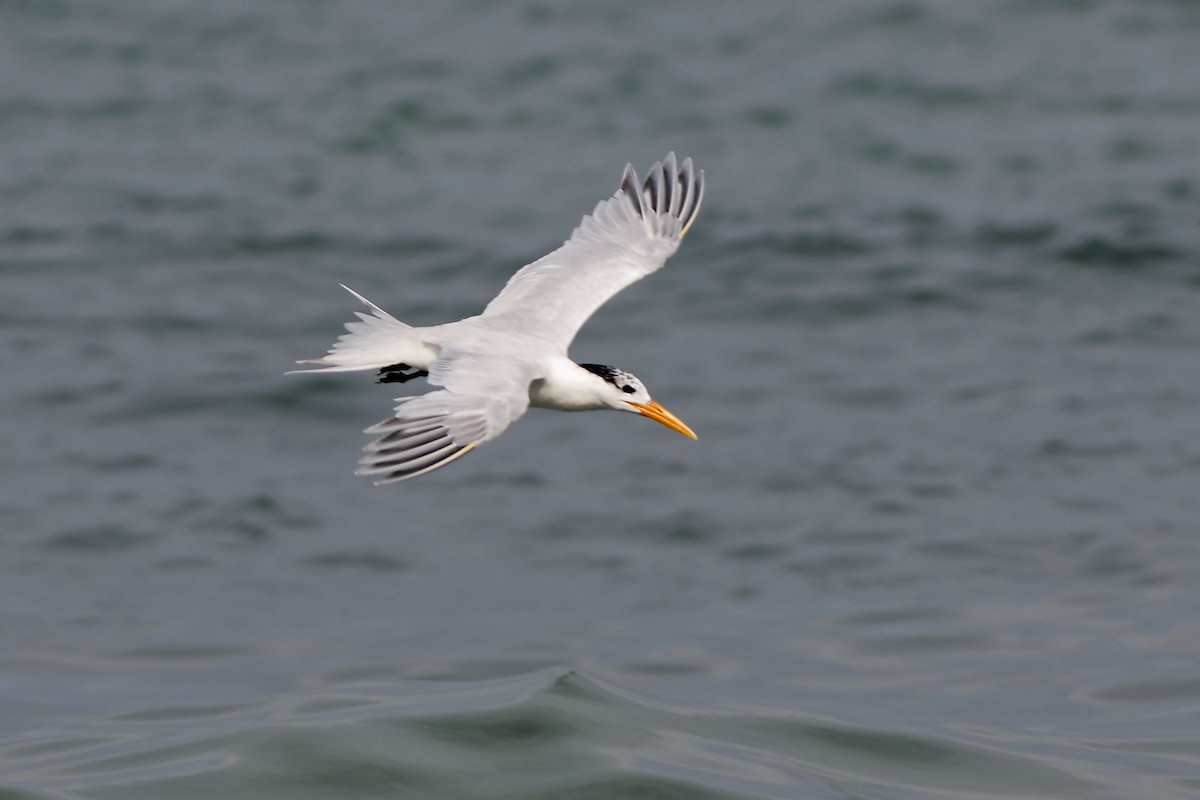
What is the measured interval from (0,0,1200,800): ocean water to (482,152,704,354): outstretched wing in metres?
1.88

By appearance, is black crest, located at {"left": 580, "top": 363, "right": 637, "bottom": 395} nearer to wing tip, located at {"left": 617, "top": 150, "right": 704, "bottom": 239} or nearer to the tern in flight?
the tern in flight

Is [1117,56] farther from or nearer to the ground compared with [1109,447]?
farther from the ground

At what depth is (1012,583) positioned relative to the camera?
11.3 m

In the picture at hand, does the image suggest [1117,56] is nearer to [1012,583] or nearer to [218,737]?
[1012,583]

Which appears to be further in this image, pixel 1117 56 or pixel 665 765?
pixel 1117 56

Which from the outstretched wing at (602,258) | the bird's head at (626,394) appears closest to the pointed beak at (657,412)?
the bird's head at (626,394)

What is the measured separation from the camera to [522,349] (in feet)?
27.3

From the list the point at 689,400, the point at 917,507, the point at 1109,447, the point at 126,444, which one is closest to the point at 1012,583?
the point at 917,507

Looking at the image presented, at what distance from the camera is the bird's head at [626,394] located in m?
8.67

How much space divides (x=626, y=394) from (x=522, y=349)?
2.34 ft

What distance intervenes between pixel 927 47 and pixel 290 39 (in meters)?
6.87

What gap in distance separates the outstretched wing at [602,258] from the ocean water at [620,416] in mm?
1880

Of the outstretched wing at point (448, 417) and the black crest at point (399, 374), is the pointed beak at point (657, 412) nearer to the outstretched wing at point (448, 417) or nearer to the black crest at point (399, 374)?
the black crest at point (399, 374)

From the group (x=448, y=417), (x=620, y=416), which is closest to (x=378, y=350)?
(x=448, y=417)
